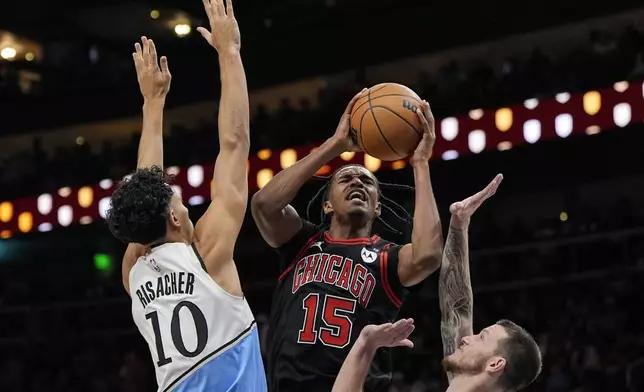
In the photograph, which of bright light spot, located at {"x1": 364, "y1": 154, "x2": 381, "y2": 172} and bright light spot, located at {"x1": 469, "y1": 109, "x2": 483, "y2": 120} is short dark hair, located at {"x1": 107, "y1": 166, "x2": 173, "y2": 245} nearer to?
bright light spot, located at {"x1": 364, "y1": 154, "x2": 381, "y2": 172}

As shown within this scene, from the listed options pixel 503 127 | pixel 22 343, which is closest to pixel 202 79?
pixel 22 343

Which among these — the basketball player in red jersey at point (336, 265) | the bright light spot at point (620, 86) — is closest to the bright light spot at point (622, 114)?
the bright light spot at point (620, 86)

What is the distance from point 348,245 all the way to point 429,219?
41cm

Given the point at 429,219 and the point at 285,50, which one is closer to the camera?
the point at 429,219

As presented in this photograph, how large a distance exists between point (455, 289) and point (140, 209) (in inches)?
63.6

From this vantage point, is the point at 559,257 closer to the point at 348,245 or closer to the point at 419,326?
the point at 419,326

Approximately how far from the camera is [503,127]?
1038cm

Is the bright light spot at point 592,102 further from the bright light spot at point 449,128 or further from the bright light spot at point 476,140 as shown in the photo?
the bright light spot at point 449,128

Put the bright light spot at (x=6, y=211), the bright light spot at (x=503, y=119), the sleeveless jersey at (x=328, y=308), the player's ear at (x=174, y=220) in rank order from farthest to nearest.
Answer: the bright light spot at (x=6, y=211) < the bright light spot at (x=503, y=119) < the sleeveless jersey at (x=328, y=308) < the player's ear at (x=174, y=220)

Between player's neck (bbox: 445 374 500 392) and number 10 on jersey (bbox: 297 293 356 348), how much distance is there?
78cm

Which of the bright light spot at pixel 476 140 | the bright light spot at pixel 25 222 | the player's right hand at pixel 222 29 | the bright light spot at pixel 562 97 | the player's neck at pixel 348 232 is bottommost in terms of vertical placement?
the player's neck at pixel 348 232

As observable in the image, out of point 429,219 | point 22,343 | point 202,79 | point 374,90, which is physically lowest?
point 22,343

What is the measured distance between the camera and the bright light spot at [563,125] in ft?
33.1

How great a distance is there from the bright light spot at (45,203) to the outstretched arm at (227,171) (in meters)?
9.12
